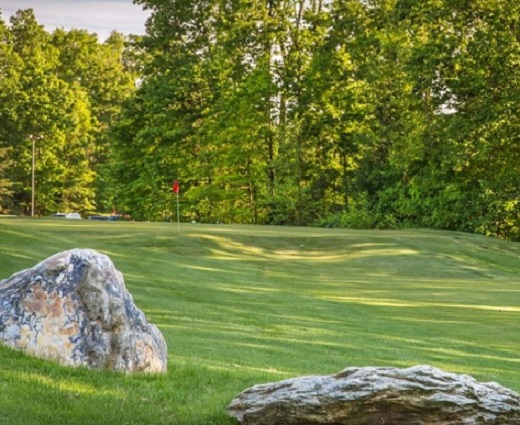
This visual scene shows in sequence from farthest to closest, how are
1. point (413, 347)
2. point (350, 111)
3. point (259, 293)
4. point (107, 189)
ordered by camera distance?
point (107, 189)
point (350, 111)
point (259, 293)
point (413, 347)

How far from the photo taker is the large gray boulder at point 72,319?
9211 millimetres

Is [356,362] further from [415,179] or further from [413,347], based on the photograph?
[415,179]

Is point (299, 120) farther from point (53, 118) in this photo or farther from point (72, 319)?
point (72, 319)

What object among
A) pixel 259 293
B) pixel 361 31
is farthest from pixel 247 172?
pixel 259 293

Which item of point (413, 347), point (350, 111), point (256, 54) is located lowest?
point (413, 347)

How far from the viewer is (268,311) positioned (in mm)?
17859

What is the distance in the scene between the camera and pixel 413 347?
14.6 m

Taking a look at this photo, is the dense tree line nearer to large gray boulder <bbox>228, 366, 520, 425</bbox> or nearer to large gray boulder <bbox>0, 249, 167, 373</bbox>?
large gray boulder <bbox>0, 249, 167, 373</bbox>

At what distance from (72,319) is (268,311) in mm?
8997

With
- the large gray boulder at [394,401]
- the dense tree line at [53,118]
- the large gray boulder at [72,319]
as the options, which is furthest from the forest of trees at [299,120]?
the large gray boulder at [394,401]

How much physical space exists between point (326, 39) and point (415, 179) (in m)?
15.7

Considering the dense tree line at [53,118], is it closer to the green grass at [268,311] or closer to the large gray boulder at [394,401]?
the green grass at [268,311]

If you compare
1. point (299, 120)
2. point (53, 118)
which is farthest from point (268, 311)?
point (53, 118)

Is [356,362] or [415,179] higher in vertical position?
[415,179]
